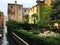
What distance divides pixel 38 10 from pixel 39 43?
126 feet

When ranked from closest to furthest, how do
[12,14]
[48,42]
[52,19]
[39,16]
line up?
[48,42], [52,19], [39,16], [12,14]

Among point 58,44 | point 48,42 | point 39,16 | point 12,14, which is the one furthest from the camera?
point 12,14

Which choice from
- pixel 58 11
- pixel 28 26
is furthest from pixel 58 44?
pixel 28 26

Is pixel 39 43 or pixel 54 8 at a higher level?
pixel 54 8

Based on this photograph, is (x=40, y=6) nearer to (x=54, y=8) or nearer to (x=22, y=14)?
(x=54, y=8)

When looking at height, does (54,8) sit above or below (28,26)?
above

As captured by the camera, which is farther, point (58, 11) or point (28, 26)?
point (28, 26)

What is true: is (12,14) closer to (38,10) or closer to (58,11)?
(38,10)

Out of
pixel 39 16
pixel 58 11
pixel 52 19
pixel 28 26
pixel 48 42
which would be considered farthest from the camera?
pixel 39 16

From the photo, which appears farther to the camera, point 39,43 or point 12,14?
point 12,14

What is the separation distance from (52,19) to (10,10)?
150 ft

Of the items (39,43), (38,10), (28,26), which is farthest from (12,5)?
(39,43)

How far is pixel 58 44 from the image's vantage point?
35.0ft

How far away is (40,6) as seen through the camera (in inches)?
1970
